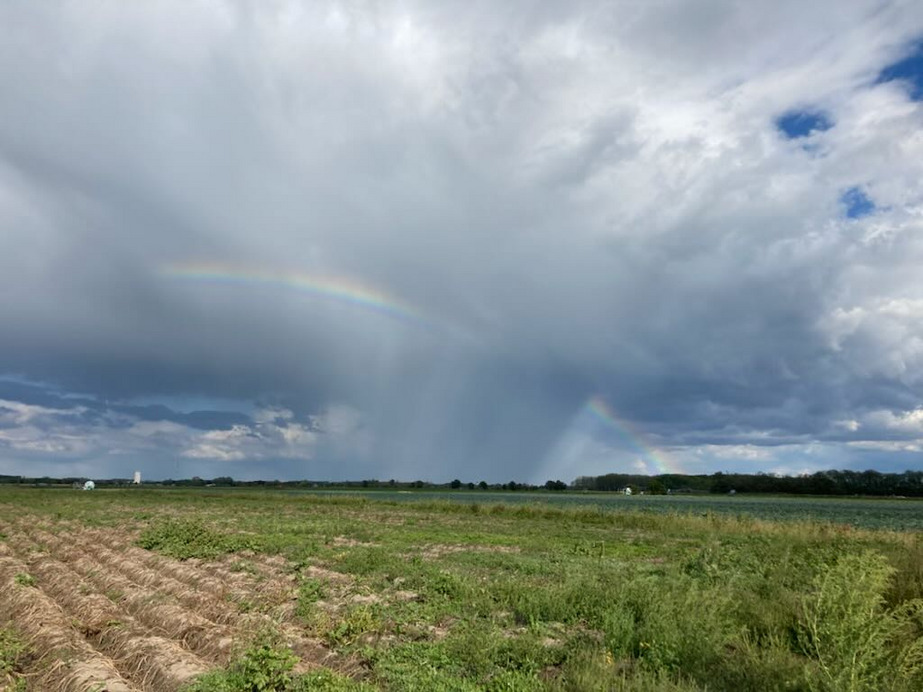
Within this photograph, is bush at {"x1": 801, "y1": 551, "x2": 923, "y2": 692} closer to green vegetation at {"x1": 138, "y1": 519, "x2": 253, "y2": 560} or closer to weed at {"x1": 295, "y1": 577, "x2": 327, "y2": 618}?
weed at {"x1": 295, "y1": 577, "x2": 327, "y2": 618}

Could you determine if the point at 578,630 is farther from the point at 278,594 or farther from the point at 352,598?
the point at 278,594

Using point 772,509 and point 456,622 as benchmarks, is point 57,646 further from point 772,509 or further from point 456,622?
point 772,509

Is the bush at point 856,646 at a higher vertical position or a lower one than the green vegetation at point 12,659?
higher

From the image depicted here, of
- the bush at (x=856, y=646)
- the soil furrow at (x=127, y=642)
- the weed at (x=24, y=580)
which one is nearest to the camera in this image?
the bush at (x=856, y=646)

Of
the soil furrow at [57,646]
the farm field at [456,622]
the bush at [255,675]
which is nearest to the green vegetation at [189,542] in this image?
the farm field at [456,622]

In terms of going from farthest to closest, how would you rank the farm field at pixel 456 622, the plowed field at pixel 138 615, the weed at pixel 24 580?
the weed at pixel 24 580 → the plowed field at pixel 138 615 → the farm field at pixel 456 622

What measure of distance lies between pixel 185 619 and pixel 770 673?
30.9ft

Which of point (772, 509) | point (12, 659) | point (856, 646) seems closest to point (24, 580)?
point (12, 659)

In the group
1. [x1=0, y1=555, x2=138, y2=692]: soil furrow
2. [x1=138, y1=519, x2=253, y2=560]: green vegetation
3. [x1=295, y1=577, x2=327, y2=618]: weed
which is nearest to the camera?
[x1=0, y1=555, x2=138, y2=692]: soil furrow

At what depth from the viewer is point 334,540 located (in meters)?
25.9

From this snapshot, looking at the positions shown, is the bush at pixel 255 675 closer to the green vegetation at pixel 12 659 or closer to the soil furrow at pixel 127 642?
the soil furrow at pixel 127 642

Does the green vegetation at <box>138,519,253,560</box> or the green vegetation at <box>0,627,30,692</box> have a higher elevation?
the green vegetation at <box>138,519,253,560</box>

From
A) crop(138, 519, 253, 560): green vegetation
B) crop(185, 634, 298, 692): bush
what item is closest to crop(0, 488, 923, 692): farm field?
crop(185, 634, 298, 692): bush

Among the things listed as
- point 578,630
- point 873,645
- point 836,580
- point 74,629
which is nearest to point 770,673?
point 873,645
